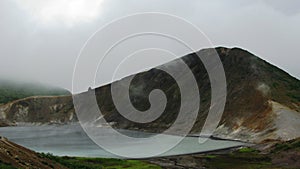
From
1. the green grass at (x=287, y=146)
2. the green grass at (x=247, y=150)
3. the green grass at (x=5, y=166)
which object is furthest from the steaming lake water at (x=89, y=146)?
the green grass at (x=5, y=166)

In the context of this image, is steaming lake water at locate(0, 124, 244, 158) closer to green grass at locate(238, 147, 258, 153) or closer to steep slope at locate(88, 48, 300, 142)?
green grass at locate(238, 147, 258, 153)

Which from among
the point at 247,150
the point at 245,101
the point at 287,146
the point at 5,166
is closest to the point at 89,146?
the point at 247,150

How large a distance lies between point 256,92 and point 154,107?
5400cm

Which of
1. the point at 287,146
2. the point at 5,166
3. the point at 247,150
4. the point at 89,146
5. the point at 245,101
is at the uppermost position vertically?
the point at 245,101

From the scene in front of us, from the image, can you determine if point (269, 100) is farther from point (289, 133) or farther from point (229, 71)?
point (229, 71)

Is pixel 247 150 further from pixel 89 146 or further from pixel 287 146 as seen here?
pixel 89 146

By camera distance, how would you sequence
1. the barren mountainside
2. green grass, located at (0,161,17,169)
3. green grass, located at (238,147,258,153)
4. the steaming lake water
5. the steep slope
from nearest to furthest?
green grass, located at (0,161,17,169), the steaming lake water, green grass, located at (238,147,258,153), the barren mountainside, the steep slope

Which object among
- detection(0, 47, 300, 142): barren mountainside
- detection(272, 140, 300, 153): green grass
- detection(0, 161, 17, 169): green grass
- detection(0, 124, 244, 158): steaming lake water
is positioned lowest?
detection(0, 161, 17, 169): green grass

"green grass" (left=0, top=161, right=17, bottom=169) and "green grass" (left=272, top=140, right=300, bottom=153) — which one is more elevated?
"green grass" (left=272, top=140, right=300, bottom=153)

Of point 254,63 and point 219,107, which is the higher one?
point 254,63

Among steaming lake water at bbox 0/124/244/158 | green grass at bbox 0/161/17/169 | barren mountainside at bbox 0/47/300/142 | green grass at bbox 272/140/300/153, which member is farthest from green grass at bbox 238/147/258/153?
green grass at bbox 0/161/17/169

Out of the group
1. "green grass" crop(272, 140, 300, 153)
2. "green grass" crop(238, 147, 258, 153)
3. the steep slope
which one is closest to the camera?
"green grass" crop(272, 140, 300, 153)

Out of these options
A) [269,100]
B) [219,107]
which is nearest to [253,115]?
[269,100]

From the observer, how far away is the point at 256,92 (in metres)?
138
